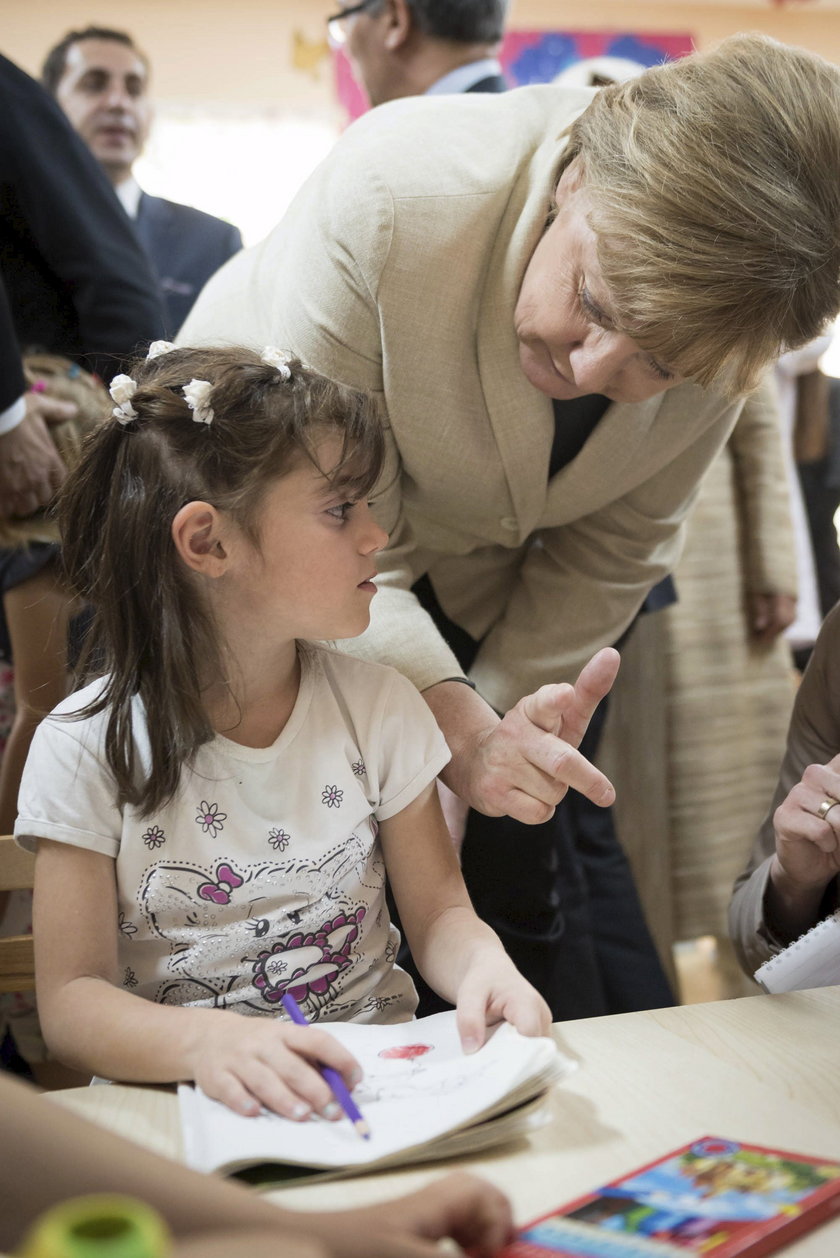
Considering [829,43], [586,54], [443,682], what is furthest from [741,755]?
[829,43]

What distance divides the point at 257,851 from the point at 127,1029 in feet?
0.63

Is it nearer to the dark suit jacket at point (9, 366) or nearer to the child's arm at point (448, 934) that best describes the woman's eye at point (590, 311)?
the child's arm at point (448, 934)

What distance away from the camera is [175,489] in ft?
3.47

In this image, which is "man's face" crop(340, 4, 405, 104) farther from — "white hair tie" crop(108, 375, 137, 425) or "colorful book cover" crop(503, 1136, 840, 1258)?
"colorful book cover" crop(503, 1136, 840, 1258)

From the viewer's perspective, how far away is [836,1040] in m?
0.88

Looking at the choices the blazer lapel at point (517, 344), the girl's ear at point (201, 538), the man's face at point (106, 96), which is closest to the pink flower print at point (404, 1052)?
the girl's ear at point (201, 538)

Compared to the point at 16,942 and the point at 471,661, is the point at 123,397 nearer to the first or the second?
the point at 16,942

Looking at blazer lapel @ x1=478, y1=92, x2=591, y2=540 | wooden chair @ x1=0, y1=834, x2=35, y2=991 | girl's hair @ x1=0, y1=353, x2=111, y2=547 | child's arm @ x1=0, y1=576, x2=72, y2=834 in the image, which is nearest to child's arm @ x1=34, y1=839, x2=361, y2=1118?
wooden chair @ x1=0, y1=834, x2=35, y2=991

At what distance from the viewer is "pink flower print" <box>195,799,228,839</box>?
100 cm

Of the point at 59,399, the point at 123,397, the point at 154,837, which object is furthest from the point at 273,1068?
the point at 59,399

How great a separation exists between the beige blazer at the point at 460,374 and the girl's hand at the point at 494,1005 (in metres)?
0.38

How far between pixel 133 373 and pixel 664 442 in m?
0.60

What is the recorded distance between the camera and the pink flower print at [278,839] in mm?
1018

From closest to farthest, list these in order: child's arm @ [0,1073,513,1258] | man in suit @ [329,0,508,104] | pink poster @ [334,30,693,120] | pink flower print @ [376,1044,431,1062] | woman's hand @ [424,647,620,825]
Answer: child's arm @ [0,1073,513,1258] < pink flower print @ [376,1044,431,1062] < woman's hand @ [424,647,620,825] < man in suit @ [329,0,508,104] < pink poster @ [334,30,693,120]
